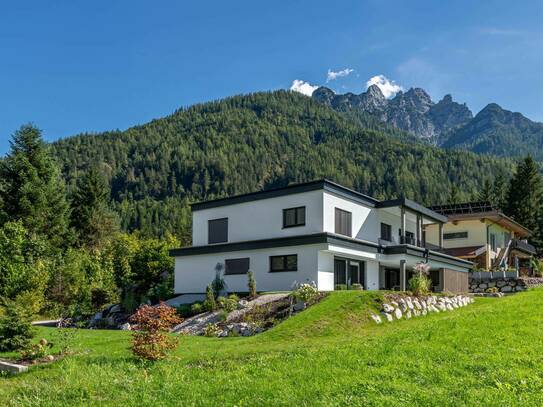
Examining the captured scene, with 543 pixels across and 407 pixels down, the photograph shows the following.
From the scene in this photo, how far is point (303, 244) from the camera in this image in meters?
25.1

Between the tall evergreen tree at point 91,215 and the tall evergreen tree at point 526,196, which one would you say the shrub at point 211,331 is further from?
the tall evergreen tree at point 526,196

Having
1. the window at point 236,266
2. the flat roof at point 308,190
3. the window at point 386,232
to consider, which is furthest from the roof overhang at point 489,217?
the window at point 236,266

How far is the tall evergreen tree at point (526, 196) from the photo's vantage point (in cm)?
5688

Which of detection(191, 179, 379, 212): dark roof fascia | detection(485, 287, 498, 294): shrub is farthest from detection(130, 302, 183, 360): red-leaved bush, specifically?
detection(485, 287, 498, 294): shrub

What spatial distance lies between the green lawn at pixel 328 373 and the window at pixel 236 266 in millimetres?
12906

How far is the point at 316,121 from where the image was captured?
166375 millimetres


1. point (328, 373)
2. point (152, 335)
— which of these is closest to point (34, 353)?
point (152, 335)

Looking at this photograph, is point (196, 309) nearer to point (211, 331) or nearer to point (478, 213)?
point (211, 331)

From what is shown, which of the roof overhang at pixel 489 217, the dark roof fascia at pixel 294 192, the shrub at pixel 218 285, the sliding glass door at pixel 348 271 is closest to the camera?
the dark roof fascia at pixel 294 192

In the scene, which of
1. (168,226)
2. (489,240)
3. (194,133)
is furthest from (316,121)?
(489,240)

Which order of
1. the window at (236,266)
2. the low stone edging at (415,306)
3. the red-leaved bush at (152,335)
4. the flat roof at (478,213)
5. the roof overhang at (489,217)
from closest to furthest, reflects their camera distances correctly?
the red-leaved bush at (152,335), the low stone edging at (415,306), the window at (236,266), the roof overhang at (489,217), the flat roof at (478,213)

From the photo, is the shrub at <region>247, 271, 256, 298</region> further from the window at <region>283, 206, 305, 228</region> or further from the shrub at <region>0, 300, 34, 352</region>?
the shrub at <region>0, 300, 34, 352</region>

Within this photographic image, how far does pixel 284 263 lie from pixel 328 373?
1657 cm

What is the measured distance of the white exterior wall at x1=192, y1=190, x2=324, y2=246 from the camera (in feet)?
85.9
